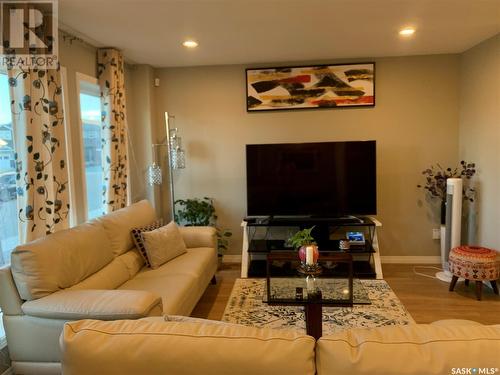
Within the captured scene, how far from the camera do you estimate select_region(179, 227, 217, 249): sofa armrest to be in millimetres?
3804

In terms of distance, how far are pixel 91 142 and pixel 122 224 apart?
41.9 inches

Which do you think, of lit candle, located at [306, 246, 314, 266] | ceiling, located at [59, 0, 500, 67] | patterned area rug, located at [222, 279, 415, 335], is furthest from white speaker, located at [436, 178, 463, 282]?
lit candle, located at [306, 246, 314, 266]

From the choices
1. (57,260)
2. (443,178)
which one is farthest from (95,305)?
(443,178)

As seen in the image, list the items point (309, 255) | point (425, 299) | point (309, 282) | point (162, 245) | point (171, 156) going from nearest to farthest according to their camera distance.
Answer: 1. point (309, 255)
2. point (309, 282)
3. point (162, 245)
4. point (425, 299)
5. point (171, 156)

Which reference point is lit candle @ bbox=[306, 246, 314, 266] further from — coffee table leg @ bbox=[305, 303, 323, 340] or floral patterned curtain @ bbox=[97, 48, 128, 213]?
floral patterned curtain @ bbox=[97, 48, 128, 213]

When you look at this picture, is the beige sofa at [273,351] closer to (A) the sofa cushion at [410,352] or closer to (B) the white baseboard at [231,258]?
(A) the sofa cushion at [410,352]

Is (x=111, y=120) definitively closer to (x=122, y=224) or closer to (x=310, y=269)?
(x=122, y=224)

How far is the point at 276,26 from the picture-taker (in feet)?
10.4

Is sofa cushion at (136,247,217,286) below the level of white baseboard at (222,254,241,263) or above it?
above

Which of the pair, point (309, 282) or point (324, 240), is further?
point (324, 240)

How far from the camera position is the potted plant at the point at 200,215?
14.8 feet

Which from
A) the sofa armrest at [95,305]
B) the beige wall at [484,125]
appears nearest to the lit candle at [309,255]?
the sofa armrest at [95,305]

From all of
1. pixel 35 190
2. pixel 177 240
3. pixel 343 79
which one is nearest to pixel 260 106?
pixel 343 79

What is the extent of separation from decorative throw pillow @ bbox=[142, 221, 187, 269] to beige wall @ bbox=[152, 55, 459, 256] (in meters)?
1.32
